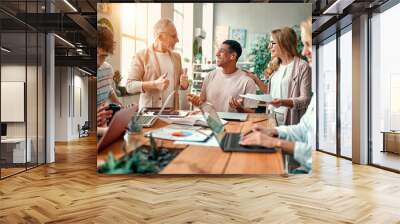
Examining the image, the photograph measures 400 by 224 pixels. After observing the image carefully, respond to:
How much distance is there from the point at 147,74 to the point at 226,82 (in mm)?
1148

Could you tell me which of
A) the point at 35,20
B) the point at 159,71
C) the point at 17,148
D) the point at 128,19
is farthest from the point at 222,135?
the point at 35,20

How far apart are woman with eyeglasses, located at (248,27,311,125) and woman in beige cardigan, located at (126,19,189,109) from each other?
3.63ft

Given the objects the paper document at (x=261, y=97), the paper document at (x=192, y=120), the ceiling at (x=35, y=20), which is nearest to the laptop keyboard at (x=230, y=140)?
the paper document at (x=192, y=120)

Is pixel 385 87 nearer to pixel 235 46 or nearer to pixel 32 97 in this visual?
pixel 235 46

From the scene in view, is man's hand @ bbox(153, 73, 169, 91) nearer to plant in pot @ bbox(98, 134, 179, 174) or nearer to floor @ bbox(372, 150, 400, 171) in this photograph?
plant in pot @ bbox(98, 134, 179, 174)

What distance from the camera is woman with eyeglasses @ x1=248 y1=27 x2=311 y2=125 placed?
5.59 metres

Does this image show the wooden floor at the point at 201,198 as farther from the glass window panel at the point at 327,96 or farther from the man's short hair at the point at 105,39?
the glass window panel at the point at 327,96

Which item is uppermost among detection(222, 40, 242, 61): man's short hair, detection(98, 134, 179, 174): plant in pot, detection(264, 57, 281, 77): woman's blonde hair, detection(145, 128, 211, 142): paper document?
detection(222, 40, 242, 61): man's short hair

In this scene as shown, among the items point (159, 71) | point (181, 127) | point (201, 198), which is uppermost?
point (159, 71)

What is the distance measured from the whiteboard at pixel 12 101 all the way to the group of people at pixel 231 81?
1.68 meters

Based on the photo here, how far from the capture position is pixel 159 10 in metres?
5.61

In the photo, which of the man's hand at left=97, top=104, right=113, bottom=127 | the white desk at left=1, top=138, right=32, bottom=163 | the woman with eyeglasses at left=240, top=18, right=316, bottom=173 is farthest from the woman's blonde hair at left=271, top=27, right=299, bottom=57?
the white desk at left=1, top=138, right=32, bottom=163

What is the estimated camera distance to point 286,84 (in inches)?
220

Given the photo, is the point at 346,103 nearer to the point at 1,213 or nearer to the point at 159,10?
the point at 159,10
